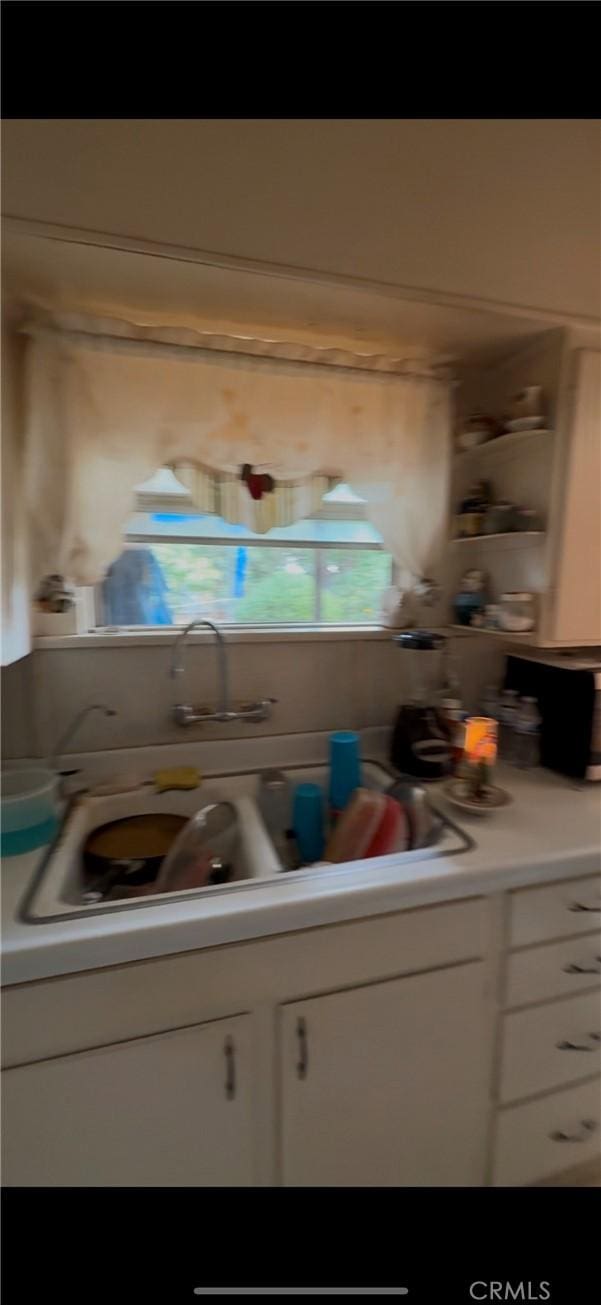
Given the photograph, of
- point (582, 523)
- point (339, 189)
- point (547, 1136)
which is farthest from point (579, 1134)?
point (339, 189)

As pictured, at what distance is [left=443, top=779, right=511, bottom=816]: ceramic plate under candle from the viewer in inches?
42.9

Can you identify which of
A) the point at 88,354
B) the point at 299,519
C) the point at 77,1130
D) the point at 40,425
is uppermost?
the point at 88,354

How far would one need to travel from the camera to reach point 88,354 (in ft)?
3.63

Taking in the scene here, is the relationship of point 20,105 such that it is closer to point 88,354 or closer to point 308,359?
point 88,354

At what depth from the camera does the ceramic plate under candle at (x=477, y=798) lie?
3.57 feet

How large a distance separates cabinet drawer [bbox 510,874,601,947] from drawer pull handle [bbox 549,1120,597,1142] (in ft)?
1.58

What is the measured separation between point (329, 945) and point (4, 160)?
1318 mm

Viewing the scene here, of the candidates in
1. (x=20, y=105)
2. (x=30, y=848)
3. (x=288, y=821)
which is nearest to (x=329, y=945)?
(x=288, y=821)

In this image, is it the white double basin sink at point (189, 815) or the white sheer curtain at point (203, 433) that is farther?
the white sheer curtain at point (203, 433)

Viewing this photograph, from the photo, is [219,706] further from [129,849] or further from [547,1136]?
[547,1136]

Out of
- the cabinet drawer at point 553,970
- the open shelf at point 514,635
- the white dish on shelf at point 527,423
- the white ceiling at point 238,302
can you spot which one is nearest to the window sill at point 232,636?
the open shelf at point 514,635

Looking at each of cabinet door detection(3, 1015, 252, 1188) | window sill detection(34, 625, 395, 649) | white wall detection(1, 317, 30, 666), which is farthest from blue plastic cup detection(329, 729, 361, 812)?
white wall detection(1, 317, 30, 666)

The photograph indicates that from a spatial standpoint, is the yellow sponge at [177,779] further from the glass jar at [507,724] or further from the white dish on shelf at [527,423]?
the white dish on shelf at [527,423]

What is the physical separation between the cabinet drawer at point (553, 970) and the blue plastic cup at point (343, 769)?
0.48 metres
